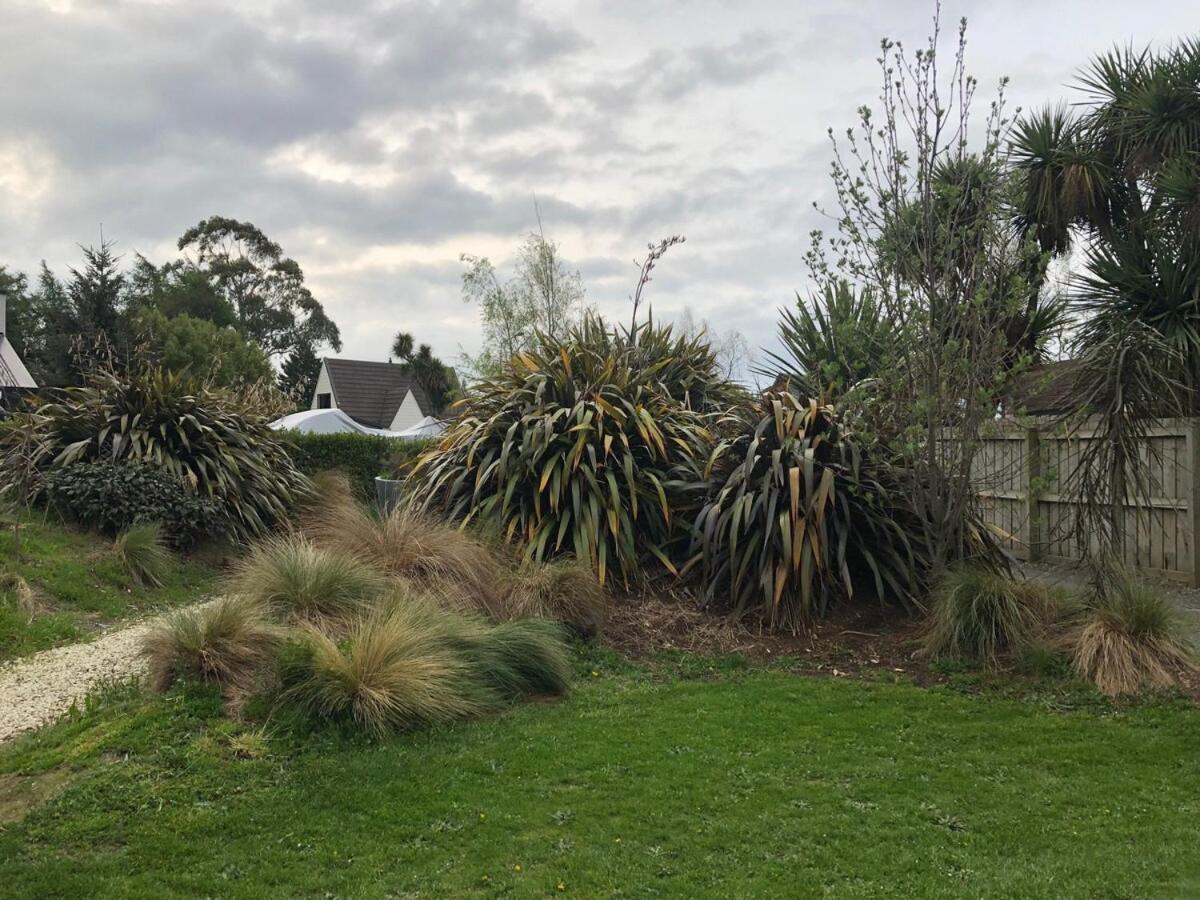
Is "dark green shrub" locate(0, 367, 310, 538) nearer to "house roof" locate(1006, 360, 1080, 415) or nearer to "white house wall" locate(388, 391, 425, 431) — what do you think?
"house roof" locate(1006, 360, 1080, 415)

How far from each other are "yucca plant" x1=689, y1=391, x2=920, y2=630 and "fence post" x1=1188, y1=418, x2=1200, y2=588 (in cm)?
320

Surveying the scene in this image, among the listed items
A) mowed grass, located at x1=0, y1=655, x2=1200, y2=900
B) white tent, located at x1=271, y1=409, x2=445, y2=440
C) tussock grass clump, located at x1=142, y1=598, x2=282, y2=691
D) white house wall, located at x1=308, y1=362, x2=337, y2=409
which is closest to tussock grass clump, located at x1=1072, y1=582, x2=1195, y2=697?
mowed grass, located at x1=0, y1=655, x2=1200, y2=900

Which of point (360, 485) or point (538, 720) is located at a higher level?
point (360, 485)

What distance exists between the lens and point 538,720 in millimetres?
5137

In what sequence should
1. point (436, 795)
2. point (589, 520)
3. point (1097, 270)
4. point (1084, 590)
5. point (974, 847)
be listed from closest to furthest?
point (974, 847), point (436, 795), point (1084, 590), point (589, 520), point (1097, 270)

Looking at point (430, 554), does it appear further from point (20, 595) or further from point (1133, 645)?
point (1133, 645)

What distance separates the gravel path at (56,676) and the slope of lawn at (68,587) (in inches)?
12.9

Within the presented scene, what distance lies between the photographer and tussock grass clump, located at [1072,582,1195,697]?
5.52m

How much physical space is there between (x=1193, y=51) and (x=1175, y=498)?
557 centimetres

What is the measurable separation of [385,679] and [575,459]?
3.41 meters

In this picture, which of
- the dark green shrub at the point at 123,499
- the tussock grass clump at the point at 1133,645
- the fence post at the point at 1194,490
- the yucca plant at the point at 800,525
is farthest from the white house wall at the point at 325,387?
the tussock grass clump at the point at 1133,645

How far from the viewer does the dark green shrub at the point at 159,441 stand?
34.2ft

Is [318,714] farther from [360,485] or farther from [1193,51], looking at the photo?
[1193,51]

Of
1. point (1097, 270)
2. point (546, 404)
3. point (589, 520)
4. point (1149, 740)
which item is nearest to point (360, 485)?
point (546, 404)
